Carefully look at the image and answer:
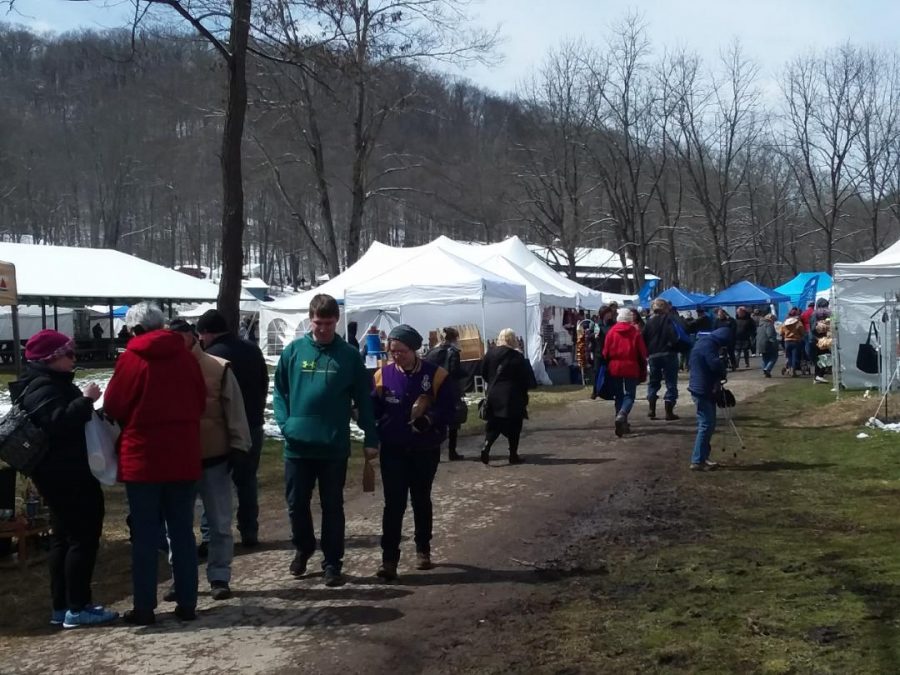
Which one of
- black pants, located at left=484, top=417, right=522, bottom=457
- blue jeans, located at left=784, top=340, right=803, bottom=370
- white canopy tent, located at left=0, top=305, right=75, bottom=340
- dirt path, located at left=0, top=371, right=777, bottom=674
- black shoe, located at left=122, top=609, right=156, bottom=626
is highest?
white canopy tent, located at left=0, top=305, right=75, bottom=340

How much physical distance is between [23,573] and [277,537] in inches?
73.1

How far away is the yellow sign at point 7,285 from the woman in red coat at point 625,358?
24.4 feet

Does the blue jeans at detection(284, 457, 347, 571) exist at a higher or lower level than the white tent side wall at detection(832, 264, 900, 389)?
lower

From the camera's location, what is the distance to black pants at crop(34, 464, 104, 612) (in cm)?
527

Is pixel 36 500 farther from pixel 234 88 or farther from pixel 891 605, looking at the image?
pixel 234 88

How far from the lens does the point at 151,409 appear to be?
16.9 ft

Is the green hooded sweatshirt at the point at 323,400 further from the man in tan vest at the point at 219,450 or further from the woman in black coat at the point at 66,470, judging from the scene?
the woman in black coat at the point at 66,470

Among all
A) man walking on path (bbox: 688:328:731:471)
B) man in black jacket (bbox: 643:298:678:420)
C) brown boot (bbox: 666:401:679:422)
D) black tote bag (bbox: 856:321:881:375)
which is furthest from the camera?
black tote bag (bbox: 856:321:881:375)

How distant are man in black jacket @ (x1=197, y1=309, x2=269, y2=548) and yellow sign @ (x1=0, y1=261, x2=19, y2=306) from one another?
5.45 metres

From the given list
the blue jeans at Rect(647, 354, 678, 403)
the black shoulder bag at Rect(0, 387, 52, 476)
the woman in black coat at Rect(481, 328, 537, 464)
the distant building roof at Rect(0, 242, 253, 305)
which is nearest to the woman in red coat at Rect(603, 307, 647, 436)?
the blue jeans at Rect(647, 354, 678, 403)

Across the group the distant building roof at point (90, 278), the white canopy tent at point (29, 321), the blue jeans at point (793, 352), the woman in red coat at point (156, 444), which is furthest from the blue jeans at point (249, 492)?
the white canopy tent at point (29, 321)

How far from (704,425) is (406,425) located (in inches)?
205

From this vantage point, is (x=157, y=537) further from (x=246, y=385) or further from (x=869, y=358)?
(x=869, y=358)

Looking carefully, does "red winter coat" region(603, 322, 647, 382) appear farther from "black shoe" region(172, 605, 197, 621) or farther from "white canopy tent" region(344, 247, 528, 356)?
"black shoe" region(172, 605, 197, 621)
